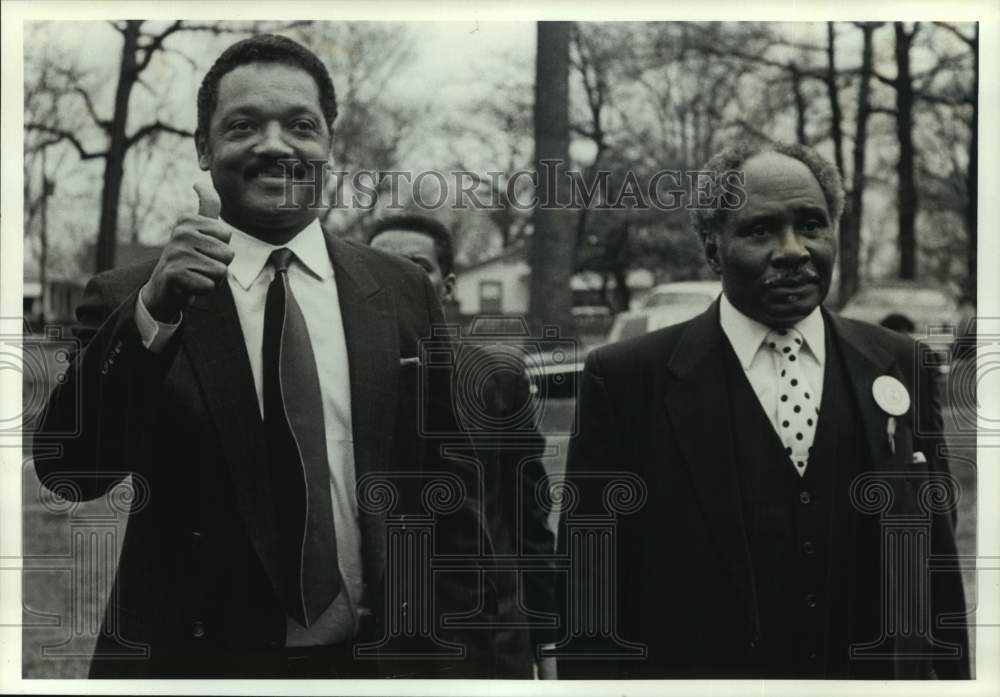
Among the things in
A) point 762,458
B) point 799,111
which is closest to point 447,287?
point 762,458

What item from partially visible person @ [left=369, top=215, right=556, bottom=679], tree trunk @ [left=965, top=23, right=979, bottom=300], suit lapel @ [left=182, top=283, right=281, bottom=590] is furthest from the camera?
tree trunk @ [left=965, top=23, right=979, bottom=300]

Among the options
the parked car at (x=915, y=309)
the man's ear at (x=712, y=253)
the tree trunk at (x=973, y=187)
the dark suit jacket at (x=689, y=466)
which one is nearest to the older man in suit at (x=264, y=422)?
the dark suit jacket at (x=689, y=466)

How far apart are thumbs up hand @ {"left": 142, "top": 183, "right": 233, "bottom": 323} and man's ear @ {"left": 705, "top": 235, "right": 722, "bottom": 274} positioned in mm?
1501

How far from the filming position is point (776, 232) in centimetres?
392

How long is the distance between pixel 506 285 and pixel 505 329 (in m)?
0.14

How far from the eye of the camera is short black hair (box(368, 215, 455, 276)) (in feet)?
13.0

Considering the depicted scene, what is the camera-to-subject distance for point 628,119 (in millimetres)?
3977

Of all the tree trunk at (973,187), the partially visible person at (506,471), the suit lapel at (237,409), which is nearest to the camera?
the suit lapel at (237,409)

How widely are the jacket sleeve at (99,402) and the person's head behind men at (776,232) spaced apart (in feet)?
5.74

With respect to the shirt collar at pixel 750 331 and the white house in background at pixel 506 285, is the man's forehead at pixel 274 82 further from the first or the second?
the shirt collar at pixel 750 331


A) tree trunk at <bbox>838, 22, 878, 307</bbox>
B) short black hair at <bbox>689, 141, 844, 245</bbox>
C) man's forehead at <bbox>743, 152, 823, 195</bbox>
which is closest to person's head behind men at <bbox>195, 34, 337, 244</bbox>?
short black hair at <bbox>689, 141, 844, 245</bbox>

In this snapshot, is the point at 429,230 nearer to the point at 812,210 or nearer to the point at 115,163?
the point at 115,163

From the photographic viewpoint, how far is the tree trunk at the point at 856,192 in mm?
3955

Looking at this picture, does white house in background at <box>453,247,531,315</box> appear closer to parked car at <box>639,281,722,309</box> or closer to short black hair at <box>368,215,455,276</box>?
short black hair at <box>368,215,455,276</box>
